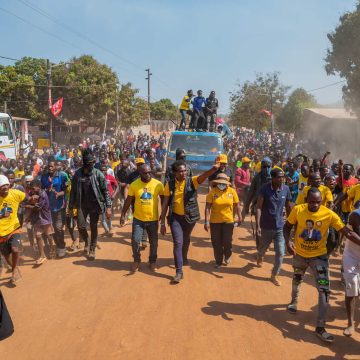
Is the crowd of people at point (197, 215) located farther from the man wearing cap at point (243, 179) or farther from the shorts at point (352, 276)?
the man wearing cap at point (243, 179)

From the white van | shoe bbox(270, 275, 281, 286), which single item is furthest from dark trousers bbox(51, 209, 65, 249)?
the white van

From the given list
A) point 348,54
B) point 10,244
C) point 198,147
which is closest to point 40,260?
point 10,244

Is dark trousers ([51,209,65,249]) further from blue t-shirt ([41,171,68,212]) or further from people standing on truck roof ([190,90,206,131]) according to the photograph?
people standing on truck roof ([190,90,206,131])

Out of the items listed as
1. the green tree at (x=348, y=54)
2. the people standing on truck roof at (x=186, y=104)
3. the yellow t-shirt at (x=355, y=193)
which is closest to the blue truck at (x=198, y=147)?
the people standing on truck roof at (x=186, y=104)

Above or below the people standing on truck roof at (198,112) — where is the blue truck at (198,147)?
below

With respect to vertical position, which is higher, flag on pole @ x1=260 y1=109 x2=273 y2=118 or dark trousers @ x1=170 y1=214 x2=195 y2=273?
flag on pole @ x1=260 y1=109 x2=273 y2=118

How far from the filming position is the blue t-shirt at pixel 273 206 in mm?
5969

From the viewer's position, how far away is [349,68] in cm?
2817

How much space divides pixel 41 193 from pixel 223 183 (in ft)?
9.98

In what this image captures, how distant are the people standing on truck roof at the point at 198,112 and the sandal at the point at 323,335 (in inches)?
437

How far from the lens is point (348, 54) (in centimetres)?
2798

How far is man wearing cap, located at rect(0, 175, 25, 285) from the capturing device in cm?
559

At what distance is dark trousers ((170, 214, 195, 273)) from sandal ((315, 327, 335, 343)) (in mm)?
2176

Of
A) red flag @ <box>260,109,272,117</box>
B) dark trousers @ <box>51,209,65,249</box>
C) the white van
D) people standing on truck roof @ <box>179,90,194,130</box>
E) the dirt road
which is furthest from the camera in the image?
red flag @ <box>260,109,272,117</box>
